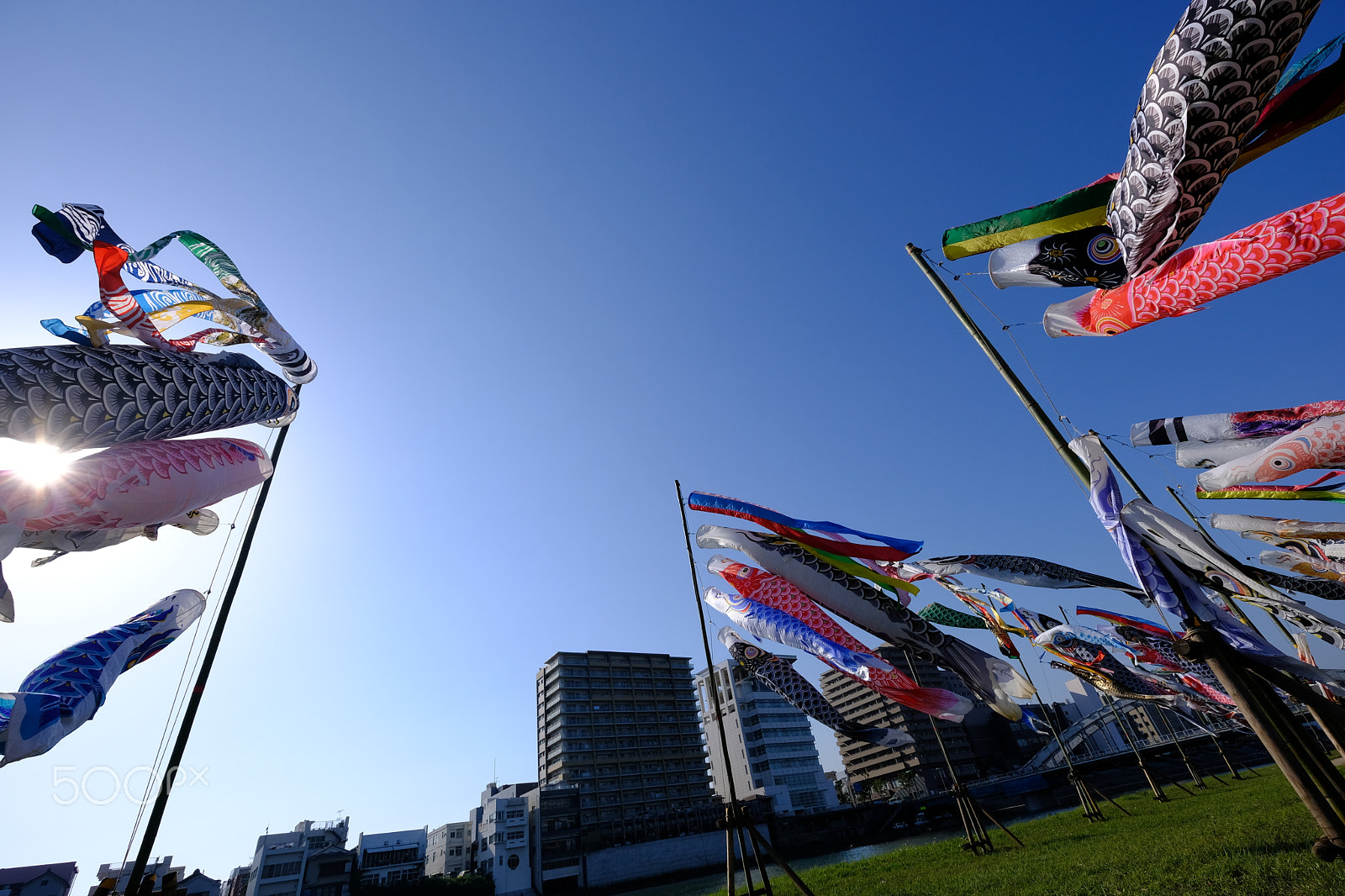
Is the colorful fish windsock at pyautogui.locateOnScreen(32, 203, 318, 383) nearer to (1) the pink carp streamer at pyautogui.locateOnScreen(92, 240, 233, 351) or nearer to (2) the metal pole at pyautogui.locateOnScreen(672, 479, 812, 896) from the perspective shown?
(1) the pink carp streamer at pyautogui.locateOnScreen(92, 240, 233, 351)

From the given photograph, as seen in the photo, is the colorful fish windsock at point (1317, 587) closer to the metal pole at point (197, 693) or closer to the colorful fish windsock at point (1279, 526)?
the colorful fish windsock at point (1279, 526)

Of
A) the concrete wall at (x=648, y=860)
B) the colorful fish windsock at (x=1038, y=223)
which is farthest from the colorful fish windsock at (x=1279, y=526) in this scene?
the concrete wall at (x=648, y=860)

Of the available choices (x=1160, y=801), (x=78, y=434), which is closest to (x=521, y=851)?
(x=1160, y=801)

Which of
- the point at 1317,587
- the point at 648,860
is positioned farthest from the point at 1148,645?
the point at 648,860

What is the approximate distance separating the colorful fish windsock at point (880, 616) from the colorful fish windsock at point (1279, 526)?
5.34m

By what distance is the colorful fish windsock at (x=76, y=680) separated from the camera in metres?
6.71

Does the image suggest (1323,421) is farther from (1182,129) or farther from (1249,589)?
(1182,129)

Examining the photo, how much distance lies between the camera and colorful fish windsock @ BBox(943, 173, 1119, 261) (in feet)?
21.6

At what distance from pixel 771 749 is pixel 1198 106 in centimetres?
8465

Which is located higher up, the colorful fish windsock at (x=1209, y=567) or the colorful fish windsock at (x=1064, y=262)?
the colorful fish windsock at (x=1064, y=262)

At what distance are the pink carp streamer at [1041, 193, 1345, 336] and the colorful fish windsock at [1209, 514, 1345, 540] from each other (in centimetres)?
750

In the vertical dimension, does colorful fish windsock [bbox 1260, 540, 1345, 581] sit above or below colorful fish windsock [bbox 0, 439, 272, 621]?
below

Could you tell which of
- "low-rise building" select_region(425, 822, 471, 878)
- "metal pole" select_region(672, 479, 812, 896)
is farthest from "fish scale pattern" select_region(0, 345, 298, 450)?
"low-rise building" select_region(425, 822, 471, 878)

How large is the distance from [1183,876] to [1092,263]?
7.87 metres
